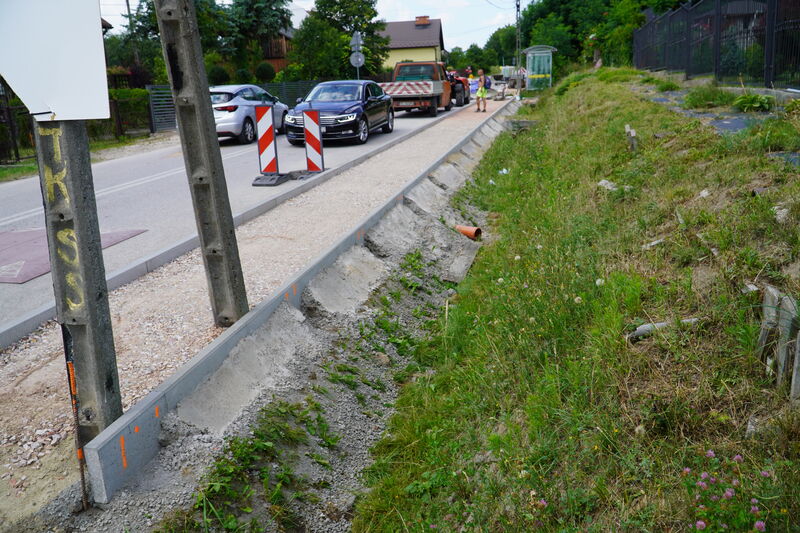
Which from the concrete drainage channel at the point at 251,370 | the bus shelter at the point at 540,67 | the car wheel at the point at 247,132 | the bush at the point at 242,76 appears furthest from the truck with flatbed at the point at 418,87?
the concrete drainage channel at the point at 251,370

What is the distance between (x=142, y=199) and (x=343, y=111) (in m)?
7.80

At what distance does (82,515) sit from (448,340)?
11.3 feet

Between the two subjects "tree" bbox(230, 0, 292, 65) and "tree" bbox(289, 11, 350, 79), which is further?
"tree" bbox(230, 0, 292, 65)

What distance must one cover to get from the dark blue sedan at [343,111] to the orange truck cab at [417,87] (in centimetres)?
660

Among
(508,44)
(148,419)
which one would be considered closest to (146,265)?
(148,419)

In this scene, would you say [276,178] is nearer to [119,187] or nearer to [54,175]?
[119,187]

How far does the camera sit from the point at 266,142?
12023mm

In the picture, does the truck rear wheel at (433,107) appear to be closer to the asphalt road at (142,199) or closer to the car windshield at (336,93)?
the car windshield at (336,93)

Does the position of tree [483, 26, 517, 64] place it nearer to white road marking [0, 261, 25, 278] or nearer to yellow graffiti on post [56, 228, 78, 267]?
white road marking [0, 261, 25, 278]

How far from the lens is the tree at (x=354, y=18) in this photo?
47.3 meters

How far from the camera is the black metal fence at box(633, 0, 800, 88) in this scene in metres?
10.8

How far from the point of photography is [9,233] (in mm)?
9031

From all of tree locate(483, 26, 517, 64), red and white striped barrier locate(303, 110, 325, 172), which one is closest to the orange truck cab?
red and white striped barrier locate(303, 110, 325, 172)

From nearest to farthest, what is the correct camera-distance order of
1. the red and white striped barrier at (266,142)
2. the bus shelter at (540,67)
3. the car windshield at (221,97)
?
the red and white striped barrier at (266,142) → the car windshield at (221,97) → the bus shelter at (540,67)
